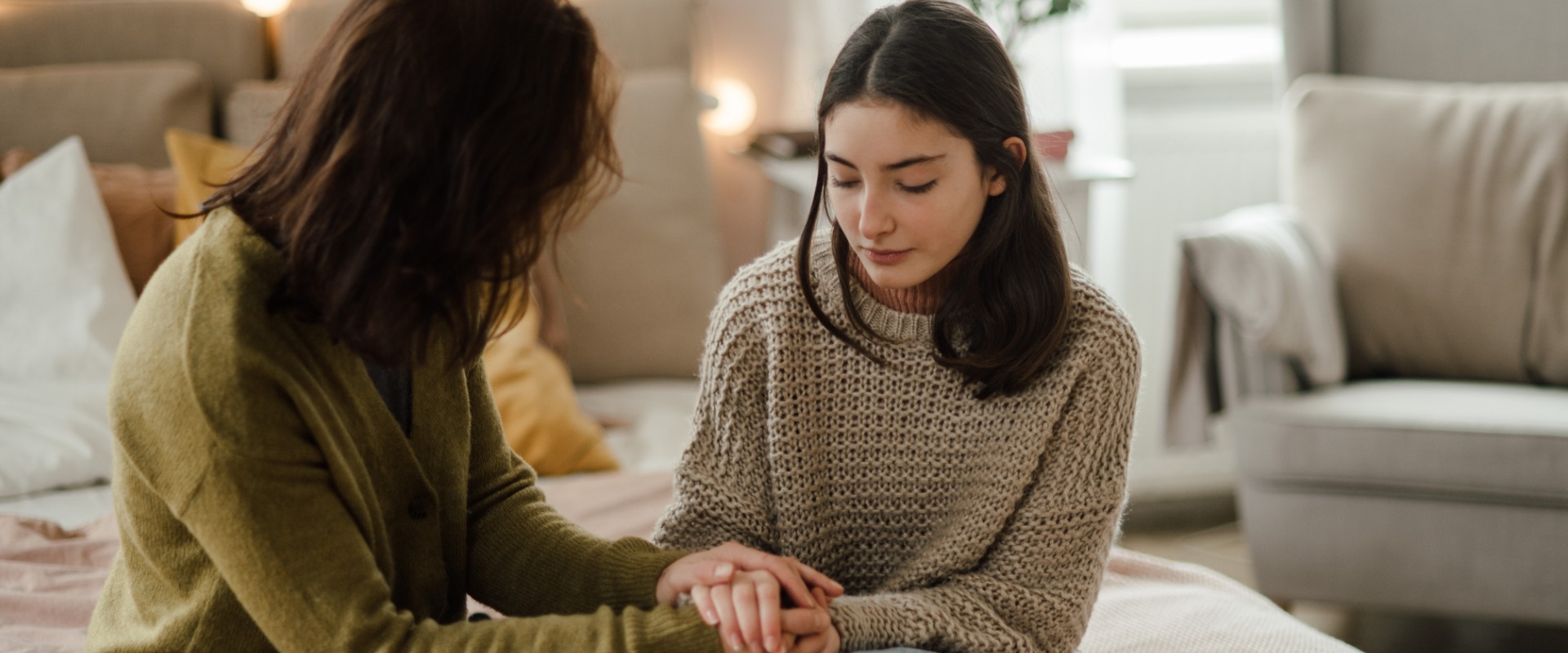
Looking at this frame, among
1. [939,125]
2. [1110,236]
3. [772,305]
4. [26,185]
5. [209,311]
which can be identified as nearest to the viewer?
[209,311]

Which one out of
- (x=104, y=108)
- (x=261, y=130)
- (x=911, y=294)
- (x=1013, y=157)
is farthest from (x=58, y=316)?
(x=1013, y=157)

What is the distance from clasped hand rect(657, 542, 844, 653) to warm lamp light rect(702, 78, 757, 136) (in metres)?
1.85

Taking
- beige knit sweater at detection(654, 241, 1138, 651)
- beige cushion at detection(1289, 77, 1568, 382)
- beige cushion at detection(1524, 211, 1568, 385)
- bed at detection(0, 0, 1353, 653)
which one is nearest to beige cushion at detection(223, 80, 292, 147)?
bed at detection(0, 0, 1353, 653)

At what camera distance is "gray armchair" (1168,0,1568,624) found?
1881 mm

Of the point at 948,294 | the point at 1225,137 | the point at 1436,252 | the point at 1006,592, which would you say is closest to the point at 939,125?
the point at 948,294

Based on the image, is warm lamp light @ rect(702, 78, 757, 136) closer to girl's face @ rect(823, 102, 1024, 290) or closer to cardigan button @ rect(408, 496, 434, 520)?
girl's face @ rect(823, 102, 1024, 290)

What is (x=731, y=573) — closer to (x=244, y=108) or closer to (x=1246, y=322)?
(x=1246, y=322)

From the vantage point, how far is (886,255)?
1042 millimetres

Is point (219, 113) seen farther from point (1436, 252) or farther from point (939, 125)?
point (1436, 252)

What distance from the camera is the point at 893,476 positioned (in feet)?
3.66

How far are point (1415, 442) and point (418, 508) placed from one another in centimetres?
154

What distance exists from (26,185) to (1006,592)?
4.99 feet

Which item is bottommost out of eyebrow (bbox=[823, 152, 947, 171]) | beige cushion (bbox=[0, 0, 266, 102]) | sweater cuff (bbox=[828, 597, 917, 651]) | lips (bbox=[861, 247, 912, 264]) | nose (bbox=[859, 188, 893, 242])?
sweater cuff (bbox=[828, 597, 917, 651])

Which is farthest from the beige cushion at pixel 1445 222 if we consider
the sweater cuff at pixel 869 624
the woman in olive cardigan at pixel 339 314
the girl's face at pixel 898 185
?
the woman in olive cardigan at pixel 339 314
